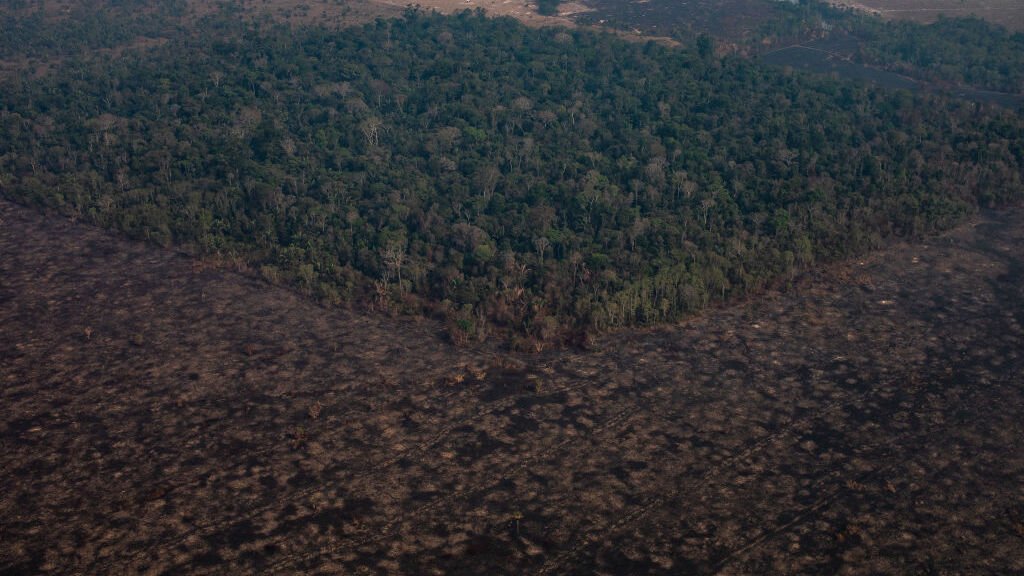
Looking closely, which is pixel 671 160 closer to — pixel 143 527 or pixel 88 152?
pixel 88 152

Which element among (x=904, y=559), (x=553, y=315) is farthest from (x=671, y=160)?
(x=904, y=559)

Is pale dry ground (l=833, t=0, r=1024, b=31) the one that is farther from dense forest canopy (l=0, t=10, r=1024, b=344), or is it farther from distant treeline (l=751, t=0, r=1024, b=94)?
dense forest canopy (l=0, t=10, r=1024, b=344)

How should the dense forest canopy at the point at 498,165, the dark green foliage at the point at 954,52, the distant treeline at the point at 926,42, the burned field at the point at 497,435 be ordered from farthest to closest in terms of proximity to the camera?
the distant treeline at the point at 926,42 < the dark green foliage at the point at 954,52 < the dense forest canopy at the point at 498,165 < the burned field at the point at 497,435

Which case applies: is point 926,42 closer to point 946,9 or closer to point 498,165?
point 946,9

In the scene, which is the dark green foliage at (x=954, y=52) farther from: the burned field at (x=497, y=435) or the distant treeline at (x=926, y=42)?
the burned field at (x=497, y=435)

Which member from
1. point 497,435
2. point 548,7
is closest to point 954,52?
point 548,7

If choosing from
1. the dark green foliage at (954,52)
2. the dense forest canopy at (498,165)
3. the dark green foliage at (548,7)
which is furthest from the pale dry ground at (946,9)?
the dark green foliage at (548,7)
